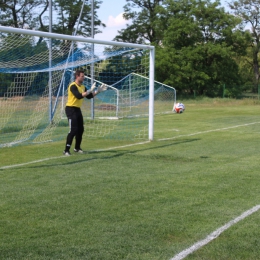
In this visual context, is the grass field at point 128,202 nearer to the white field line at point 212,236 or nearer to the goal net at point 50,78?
the white field line at point 212,236

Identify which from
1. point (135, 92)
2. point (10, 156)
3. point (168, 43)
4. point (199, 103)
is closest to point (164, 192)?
point (10, 156)

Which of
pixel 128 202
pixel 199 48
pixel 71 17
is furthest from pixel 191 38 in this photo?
pixel 128 202

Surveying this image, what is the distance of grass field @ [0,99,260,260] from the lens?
4793 millimetres

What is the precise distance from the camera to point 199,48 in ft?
145

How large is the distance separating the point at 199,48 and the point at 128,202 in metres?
39.2

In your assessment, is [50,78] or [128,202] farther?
[50,78]

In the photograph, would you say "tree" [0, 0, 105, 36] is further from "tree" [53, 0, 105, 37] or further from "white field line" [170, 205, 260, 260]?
"white field line" [170, 205, 260, 260]

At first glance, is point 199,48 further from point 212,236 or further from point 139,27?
point 212,236

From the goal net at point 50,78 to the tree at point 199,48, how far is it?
2549 centimetres

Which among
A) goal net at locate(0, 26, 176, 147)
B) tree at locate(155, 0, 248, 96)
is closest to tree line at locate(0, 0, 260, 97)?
tree at locate(155, 0, 248, 96)

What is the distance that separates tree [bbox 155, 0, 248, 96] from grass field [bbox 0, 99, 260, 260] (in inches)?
1308

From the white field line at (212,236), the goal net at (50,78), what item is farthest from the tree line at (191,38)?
the white field line at (212,236)

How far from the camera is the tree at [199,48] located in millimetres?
44250

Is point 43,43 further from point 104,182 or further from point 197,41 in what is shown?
point 197,41
